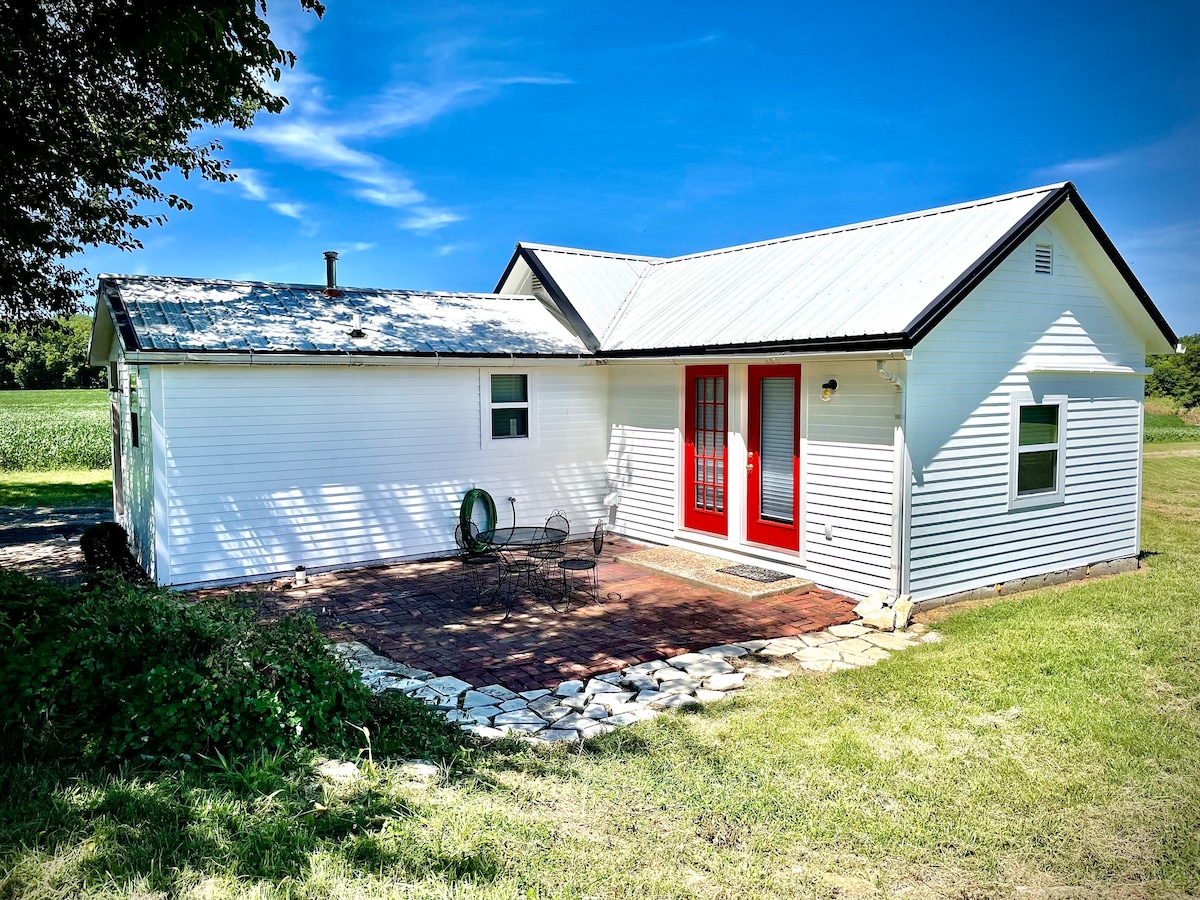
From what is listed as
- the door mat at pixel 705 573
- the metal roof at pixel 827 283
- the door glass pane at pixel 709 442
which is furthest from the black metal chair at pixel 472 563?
the metal roof at pixel 827 283

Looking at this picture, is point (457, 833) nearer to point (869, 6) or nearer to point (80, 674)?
point (80, 674)

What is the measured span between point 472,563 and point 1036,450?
773 centimetres

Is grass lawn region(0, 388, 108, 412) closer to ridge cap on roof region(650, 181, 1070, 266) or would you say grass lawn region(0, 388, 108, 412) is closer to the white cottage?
the white cottage

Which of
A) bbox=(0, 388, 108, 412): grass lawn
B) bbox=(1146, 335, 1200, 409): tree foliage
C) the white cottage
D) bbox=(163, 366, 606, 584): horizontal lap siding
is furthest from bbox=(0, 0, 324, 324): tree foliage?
bbox=(1146, 335, 1200, 409): tree foliage

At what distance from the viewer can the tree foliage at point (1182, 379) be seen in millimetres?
34938

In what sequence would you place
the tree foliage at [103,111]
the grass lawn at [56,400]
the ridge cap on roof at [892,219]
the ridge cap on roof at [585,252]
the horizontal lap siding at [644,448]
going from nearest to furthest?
the tree foliage at [103,111] < the ridge cap on roof at [892,219] < the horizontal lap siding at [644,448] < the ridge cap on roof at [585,252] < the grass lawn at [56,400]

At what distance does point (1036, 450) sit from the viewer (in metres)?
9.99

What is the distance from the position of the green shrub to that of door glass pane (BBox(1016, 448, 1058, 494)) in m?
8.00

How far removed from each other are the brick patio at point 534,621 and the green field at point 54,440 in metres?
13.2

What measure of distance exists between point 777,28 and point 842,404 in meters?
13.6

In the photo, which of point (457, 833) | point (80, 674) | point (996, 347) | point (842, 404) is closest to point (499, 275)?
point (842, 404)

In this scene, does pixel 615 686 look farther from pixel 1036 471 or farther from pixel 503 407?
pixel 1036 471

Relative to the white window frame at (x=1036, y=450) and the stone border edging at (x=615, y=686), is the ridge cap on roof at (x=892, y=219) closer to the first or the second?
the white window frame at (x=1036, y=450)

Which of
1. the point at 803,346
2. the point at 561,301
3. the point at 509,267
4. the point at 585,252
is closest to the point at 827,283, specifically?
the point at 803,346
